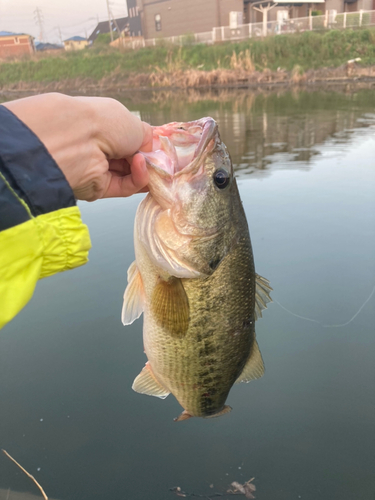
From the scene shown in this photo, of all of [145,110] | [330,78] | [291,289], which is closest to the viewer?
[291,289]

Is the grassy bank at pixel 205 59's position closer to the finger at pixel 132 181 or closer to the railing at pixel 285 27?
the railing at pixel 285 27

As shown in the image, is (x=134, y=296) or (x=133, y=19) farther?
(x=133, y=19)

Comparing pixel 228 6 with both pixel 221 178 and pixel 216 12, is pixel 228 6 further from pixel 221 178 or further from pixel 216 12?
pixel 221 178

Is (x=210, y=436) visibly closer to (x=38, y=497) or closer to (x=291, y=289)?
(x=38, y=497)

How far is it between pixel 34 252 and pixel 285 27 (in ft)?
107

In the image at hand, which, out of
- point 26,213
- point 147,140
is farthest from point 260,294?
point 26,213

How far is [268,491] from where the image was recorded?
2609 millimetres

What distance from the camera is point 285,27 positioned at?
28.7 meters

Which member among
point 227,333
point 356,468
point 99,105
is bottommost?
point 356,468

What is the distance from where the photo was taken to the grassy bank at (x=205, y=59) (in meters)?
25.6

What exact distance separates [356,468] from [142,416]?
5.11 ft

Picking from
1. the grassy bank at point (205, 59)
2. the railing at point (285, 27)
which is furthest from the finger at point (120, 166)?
the railing at point (285, 27)

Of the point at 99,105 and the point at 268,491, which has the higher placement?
the point at 99,105

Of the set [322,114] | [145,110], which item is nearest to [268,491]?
[322,114]
